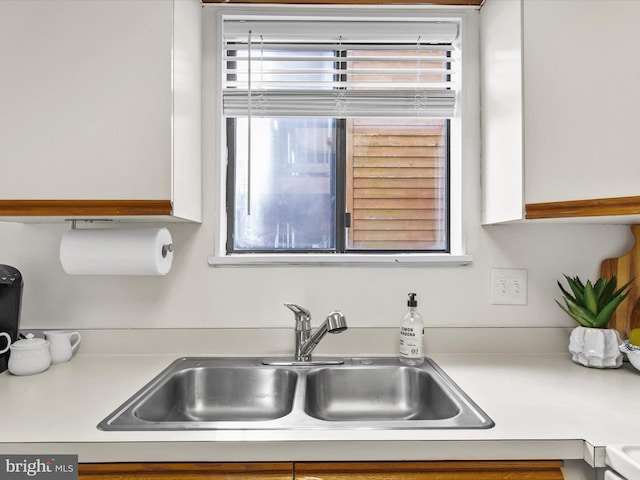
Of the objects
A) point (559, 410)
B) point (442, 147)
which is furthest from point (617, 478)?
point (442, 147)

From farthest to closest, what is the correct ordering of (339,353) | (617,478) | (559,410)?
(339,353) → (559,410) → (617,478)

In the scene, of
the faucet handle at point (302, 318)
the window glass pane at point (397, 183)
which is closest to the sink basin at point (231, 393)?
the faucet handle at point (302, 318)

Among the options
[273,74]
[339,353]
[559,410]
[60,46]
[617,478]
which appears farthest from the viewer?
[273,74]

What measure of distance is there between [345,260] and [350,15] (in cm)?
91

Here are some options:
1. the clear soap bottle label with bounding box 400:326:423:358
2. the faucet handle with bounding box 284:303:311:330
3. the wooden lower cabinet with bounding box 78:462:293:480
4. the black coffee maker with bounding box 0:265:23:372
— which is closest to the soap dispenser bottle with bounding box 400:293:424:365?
the clear soap bottle label with bounding box 400:326:423:358

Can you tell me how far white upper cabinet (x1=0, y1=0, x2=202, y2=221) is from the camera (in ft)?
3.87

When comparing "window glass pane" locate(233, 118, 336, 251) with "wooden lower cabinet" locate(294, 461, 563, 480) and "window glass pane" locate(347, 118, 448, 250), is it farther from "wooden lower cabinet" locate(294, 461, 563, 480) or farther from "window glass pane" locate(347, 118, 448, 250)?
"wooden lower cabinet" locate(294, 461, 563, 480)

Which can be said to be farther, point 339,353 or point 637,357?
point 339,353

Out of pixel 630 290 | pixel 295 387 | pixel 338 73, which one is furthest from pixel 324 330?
pixel 630 290

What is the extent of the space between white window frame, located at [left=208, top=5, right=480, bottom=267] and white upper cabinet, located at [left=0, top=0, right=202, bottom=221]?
0.37 m

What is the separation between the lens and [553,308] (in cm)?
155

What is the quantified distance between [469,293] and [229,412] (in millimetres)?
927

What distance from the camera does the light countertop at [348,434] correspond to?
2.85ft

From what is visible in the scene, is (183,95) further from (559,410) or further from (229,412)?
(559,410)
